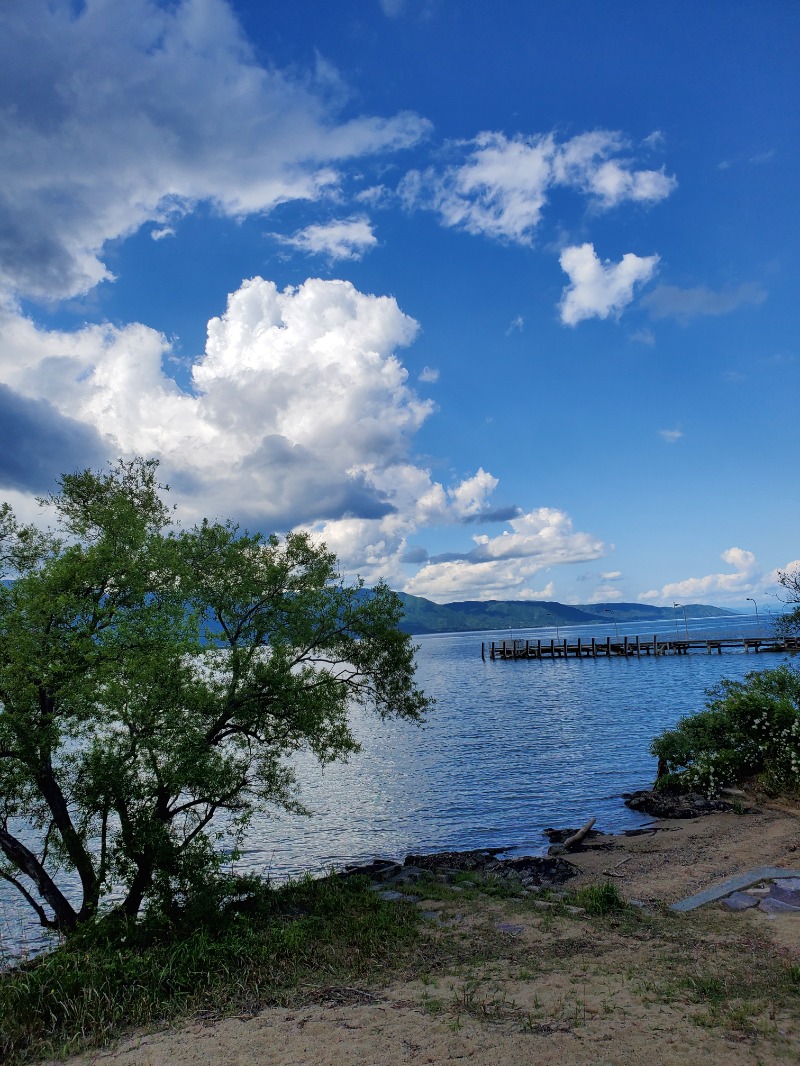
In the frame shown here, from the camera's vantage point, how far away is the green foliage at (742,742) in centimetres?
2041

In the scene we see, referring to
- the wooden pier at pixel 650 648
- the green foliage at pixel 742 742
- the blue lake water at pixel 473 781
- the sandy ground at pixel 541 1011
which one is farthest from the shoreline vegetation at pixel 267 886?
the wooden pier at pixel 650 648

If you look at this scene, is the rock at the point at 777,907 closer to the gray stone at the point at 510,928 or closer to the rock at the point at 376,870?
the gray stone at the point at 510,928

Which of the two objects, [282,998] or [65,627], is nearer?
[282,998]

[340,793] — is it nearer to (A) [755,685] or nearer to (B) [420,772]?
(B) [420,772]

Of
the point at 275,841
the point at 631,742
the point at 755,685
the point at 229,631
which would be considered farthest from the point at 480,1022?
the point at 631,742

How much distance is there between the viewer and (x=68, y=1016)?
9781 millimetres

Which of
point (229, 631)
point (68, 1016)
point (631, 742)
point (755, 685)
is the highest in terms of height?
point (229, 631)

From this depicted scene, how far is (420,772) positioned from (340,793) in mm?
4645

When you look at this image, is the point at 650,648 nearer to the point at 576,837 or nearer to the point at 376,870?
the point at 576,837

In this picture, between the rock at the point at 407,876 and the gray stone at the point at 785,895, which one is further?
the rock at the point at 407,876

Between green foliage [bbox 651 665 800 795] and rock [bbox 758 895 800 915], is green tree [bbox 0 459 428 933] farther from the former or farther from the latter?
green foliage [bbox 651 665 800 795]

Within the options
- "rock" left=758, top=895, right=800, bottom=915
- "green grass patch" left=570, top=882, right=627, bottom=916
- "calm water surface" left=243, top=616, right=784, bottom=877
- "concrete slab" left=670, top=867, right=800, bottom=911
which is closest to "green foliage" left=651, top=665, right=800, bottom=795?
"calm water surface" left=243, top=616, right=784, bottom=877

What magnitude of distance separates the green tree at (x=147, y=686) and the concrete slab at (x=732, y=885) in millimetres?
8040

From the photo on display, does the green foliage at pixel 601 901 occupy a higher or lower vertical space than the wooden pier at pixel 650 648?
higher
